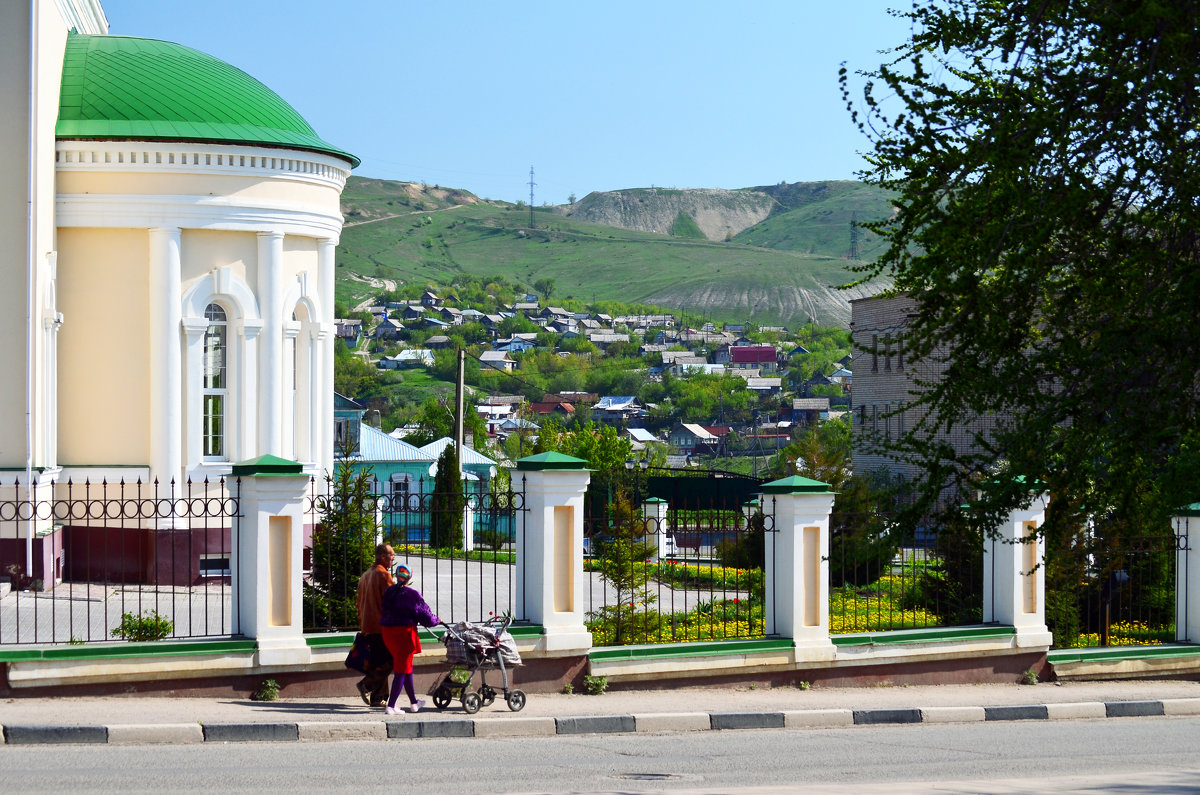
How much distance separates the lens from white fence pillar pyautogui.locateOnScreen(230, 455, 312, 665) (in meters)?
11.9

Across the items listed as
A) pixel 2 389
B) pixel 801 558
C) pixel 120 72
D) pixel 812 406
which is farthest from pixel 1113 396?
pixel 812 406

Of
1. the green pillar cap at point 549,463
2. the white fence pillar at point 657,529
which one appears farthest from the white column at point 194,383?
the green pillar cap at point 549,463

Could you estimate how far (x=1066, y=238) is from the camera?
31.4ft

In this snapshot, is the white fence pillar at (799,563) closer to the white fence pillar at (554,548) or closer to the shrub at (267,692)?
the white fence pillar at (554,548)

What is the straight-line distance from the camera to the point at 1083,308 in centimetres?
981

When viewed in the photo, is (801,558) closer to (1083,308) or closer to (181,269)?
(1083,308)

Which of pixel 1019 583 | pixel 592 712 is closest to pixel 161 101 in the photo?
pixel 592 712

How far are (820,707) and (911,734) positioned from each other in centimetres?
92

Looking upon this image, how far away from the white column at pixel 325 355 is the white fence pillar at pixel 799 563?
11616mm

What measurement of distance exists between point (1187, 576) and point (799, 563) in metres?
4.58

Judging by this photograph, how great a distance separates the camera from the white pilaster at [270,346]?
22062mm

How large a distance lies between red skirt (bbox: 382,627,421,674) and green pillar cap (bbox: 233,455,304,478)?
5.18ft

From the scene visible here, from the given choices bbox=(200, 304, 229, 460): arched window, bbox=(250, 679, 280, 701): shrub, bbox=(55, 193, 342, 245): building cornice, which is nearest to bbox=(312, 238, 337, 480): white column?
bbox=(55, 193, 342, 245): building cornice

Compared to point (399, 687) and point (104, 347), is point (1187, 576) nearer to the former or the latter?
point (399, 687)
